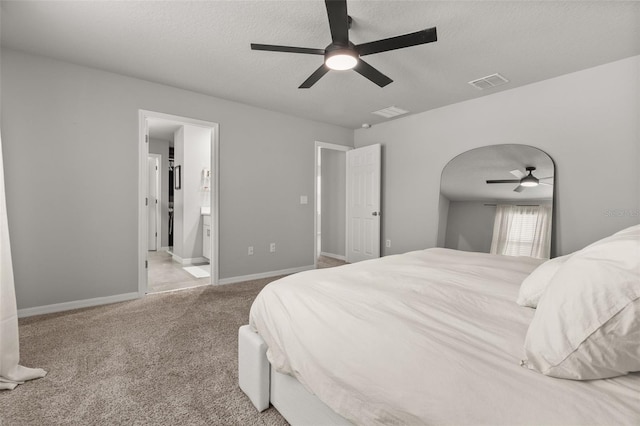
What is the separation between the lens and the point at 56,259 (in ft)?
9.82

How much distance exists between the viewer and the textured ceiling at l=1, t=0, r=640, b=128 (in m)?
2.18

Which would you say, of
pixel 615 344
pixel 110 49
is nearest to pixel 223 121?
pixel 110 49

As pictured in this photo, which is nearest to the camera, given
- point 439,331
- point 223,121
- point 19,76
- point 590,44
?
point 439,331

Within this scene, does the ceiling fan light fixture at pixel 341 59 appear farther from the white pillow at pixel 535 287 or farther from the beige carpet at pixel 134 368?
the beige carpet at pixel 134 368

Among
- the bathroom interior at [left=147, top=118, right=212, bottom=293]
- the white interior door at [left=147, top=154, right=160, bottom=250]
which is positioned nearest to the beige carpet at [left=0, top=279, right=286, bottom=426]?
the bathroom interior at [left=147, top=118, right=212, bottom=293]

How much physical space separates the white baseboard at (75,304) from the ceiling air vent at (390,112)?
4.01 meters

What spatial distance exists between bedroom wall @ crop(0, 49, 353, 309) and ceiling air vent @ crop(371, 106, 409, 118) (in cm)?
200

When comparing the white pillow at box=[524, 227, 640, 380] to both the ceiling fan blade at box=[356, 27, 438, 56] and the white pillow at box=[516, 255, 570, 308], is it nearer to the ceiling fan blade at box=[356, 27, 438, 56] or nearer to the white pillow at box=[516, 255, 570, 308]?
the white pillow at box=[516, 255, 570, 308]

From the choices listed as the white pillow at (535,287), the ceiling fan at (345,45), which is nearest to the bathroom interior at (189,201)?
the ceiling fan at (345,45)

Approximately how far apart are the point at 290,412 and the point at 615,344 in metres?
1.26

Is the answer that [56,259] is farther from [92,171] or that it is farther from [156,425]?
[156,425]

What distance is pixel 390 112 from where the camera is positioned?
4516 millimetres

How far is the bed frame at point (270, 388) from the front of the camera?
128 centimetres

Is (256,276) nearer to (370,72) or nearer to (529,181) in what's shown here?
(370,72)
